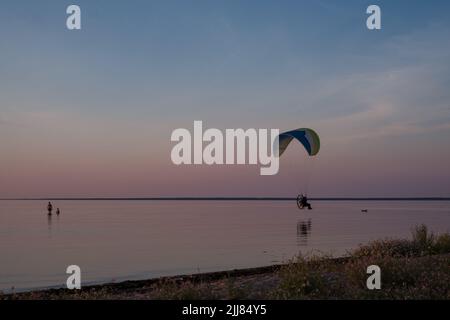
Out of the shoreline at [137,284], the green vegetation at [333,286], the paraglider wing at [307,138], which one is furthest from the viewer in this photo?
the paraglider wing at [307,138]

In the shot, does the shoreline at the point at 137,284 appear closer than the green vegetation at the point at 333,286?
No

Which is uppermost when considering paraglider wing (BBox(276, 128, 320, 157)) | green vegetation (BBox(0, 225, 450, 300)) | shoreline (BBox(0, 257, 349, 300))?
paraglider wing (BBox(276, 128, 320, 157))

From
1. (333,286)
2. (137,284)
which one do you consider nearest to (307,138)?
(137,284)

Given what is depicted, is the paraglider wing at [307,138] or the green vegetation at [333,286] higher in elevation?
the paraglider wing at [307,138]

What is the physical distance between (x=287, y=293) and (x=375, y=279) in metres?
2.12

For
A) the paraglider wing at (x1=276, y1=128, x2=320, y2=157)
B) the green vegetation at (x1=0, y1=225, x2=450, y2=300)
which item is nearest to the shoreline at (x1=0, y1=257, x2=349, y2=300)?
the green vegetation at (x1=0, y1=225, x2=450, y2=300)

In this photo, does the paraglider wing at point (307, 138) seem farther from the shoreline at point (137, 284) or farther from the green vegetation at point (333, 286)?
Answer: the green vegetation at point (333, 286)

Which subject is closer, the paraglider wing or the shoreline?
the shoreline

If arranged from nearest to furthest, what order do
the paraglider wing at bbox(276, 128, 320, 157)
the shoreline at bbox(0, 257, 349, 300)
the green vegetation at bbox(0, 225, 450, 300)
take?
1. the green vegetation at bbox(0, 225, 450, 300)
2. the shoreline at bbox(0, 257, 349, 300)
3. the paraglider wing at bbox(276, 128, 320, 157)

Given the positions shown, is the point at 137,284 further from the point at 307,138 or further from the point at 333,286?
the point at 307,138

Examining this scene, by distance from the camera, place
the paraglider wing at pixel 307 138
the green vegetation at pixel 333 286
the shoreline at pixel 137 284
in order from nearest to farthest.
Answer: the green vegetation at pixel 333 286 < the shoreline at pixel 137 284 < the paraglider wing at pixel 307 138

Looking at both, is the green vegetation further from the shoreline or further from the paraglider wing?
the paraglider wing

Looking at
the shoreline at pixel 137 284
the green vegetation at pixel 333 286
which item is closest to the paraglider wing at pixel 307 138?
the shoreline at pixel 137 284
